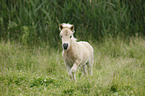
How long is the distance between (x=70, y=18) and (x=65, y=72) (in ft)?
11.6

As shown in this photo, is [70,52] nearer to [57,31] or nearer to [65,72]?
[65,72]

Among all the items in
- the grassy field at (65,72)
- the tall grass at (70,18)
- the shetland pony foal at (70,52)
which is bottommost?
the grassy field at (65,72)

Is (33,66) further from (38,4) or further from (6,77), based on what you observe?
(38,4)

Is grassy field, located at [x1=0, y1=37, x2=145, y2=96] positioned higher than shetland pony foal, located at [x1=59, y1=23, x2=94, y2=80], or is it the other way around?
shetland pony foal, located at [x1=59, y1=23, x2=94, y2=80]

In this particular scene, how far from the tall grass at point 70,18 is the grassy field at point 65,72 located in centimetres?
60

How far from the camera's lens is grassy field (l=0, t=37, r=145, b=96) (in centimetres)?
484

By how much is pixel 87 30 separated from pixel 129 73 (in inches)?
147

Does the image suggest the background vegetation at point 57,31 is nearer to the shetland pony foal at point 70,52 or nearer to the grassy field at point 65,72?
the grassy field at point 65,72

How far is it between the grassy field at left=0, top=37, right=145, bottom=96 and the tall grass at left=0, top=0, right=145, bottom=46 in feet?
1.97

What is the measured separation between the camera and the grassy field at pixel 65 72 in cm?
484

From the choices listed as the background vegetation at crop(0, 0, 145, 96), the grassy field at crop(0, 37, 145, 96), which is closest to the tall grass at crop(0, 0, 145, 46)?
the background vegetation at crop(0, 0, 145, 96)

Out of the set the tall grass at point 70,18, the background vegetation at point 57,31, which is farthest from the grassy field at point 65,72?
the tall grass at point 70,18

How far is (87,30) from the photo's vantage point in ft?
30.8

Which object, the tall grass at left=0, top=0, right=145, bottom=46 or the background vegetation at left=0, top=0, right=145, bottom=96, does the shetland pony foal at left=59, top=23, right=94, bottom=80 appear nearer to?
the background vegetation at left=0, top=0, right=145, bottom=96
